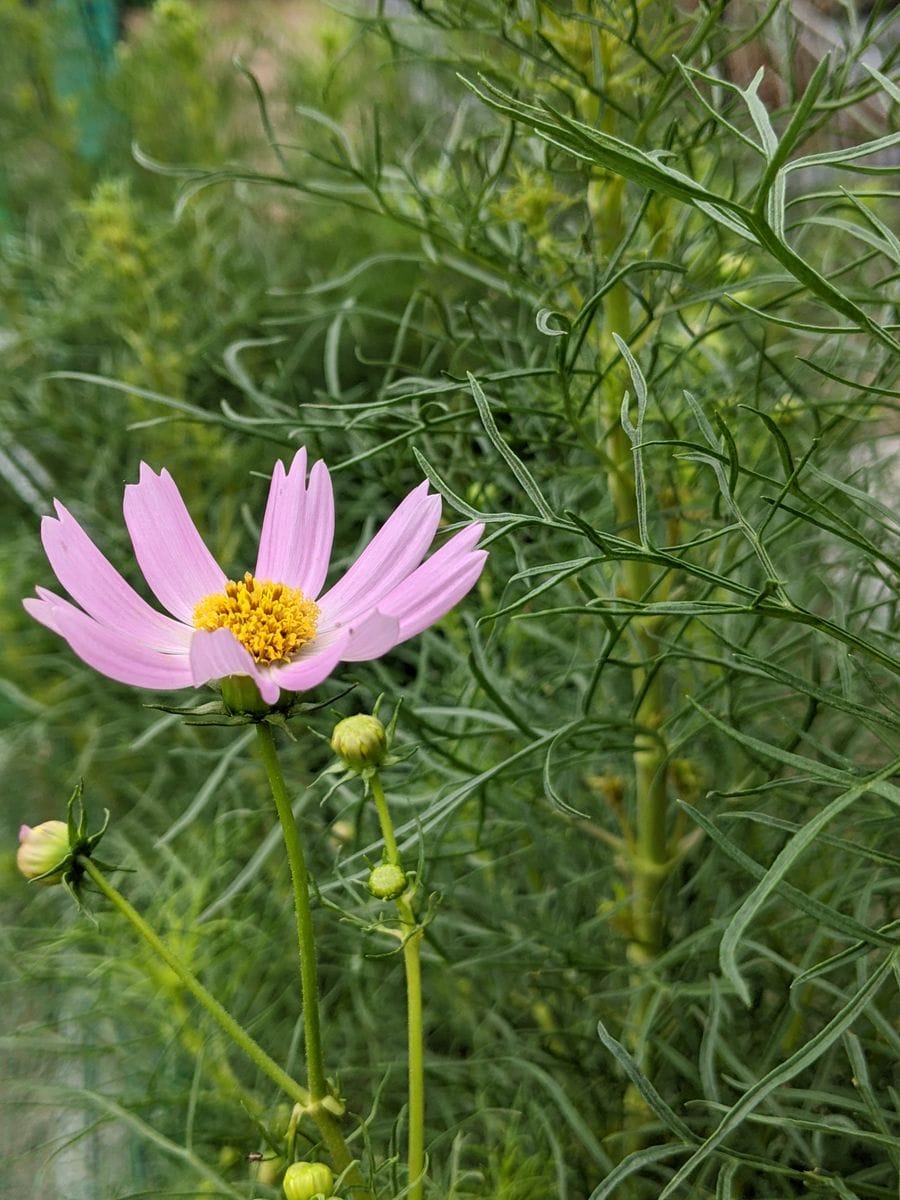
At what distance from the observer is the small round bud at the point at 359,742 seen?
0.27 meters

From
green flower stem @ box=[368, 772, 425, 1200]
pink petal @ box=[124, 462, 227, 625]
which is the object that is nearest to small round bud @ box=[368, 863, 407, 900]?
green flower stem @ box=[368, 772, 425, 1200]

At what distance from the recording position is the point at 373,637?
23cm

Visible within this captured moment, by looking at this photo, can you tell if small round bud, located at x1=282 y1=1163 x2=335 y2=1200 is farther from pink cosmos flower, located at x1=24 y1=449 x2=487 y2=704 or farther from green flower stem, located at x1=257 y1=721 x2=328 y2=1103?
pink cosmos flower, located at x1=24 y1=449 x2=487 y2=704

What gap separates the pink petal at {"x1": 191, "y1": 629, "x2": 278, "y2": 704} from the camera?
22cm

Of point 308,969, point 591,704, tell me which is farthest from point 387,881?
point 591,704

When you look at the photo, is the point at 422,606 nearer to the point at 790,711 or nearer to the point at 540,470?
the point at 540,470

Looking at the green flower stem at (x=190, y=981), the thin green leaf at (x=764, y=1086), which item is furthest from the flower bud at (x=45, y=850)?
the thin green leaf at (x=764, y=1086)

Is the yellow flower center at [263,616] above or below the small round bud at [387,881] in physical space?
above

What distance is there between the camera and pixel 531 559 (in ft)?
1.89

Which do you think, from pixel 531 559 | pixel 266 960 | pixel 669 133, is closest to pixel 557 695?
pixel 531 559

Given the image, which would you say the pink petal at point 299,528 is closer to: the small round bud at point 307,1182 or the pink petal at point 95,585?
the pink petal at point 95,585

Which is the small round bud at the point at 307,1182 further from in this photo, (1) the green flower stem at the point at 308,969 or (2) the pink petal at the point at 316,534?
(2) the pink petal at the point at 316,534

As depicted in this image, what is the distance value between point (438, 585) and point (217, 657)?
58 mm

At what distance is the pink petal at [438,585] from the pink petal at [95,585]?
2.8 inches
